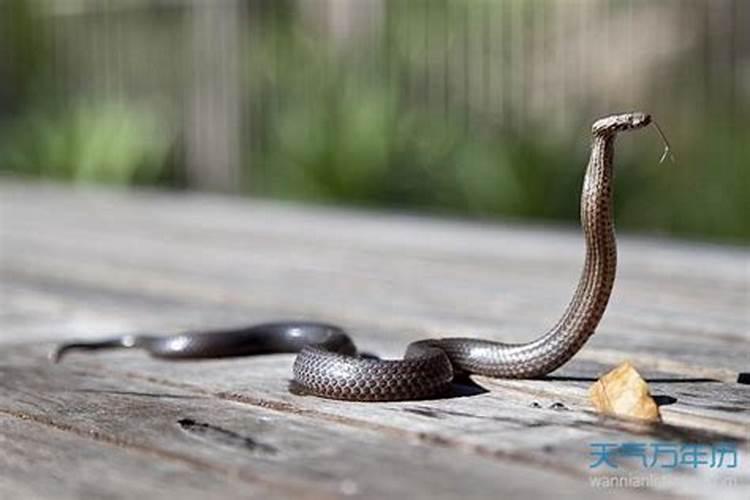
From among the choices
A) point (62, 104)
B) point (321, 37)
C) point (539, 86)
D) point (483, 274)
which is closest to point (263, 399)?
point (483, 274)

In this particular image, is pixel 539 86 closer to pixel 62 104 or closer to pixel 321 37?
pixel 321 37

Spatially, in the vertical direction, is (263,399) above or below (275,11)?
below

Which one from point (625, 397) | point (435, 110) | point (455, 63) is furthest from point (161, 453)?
point (455, 63)

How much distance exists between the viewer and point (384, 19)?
1104 cm

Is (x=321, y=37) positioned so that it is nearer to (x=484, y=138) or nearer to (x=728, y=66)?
(x=484, y=138)

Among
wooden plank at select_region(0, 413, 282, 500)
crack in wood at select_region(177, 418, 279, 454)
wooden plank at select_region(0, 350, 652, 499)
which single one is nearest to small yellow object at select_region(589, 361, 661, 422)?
wooden plank at select_region(0, 350, 652, 499)

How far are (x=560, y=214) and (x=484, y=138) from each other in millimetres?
831

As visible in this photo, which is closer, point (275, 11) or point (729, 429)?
point (729, 429)

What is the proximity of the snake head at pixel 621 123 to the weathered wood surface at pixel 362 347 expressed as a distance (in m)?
0.47

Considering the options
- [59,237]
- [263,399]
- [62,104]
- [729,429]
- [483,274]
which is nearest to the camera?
[729,429]

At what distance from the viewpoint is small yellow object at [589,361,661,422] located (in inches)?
100

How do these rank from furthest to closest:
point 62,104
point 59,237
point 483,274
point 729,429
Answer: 1. point 62,104
2. point 59,237
3. point 483,274
4. point 729,429

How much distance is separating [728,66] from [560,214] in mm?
1384

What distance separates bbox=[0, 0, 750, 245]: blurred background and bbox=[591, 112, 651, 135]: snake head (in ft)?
20.1
